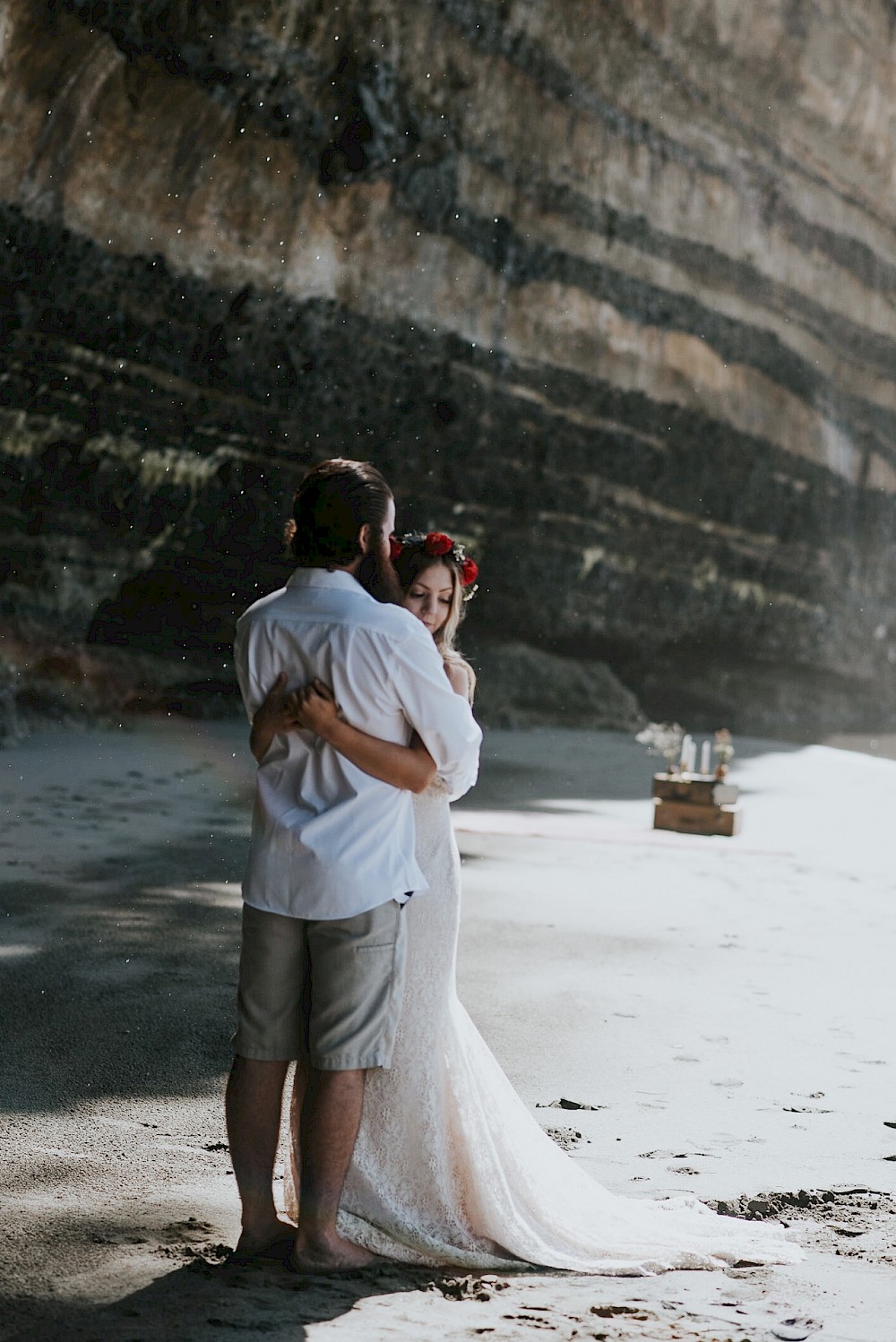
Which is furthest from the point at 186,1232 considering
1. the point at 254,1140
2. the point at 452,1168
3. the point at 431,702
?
the point at 431,702

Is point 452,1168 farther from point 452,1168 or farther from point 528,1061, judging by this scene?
point 528,1061

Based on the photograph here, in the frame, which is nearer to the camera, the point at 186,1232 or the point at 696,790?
the point at 186,1232

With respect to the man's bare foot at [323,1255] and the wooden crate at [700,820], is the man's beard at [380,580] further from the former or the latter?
the wooden crate at [700,820]

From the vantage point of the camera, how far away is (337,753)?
2.81 metres

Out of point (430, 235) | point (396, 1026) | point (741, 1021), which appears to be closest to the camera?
point (396, 1026)

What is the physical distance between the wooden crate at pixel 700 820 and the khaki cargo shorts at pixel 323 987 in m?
8.66

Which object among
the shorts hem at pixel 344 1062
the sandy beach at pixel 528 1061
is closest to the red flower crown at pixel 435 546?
the shorts hem at pixel 344 1062

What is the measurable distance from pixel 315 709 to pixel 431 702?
0.72ft

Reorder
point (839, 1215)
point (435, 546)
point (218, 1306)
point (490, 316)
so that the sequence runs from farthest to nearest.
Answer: point (490, 316) < point (839, 1215) < point (435, 546) < point (218, 1306)

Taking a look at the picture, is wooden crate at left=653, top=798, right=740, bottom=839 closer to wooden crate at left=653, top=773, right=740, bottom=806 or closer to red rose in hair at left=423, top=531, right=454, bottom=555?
wooden crate at left=653, top=773, right=740, bottom=806

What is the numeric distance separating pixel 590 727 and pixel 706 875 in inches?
501

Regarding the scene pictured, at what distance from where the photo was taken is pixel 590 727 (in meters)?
21.8

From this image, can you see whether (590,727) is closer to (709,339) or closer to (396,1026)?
(709,339)

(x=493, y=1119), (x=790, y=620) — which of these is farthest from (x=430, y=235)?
(x=493, y=1119)
